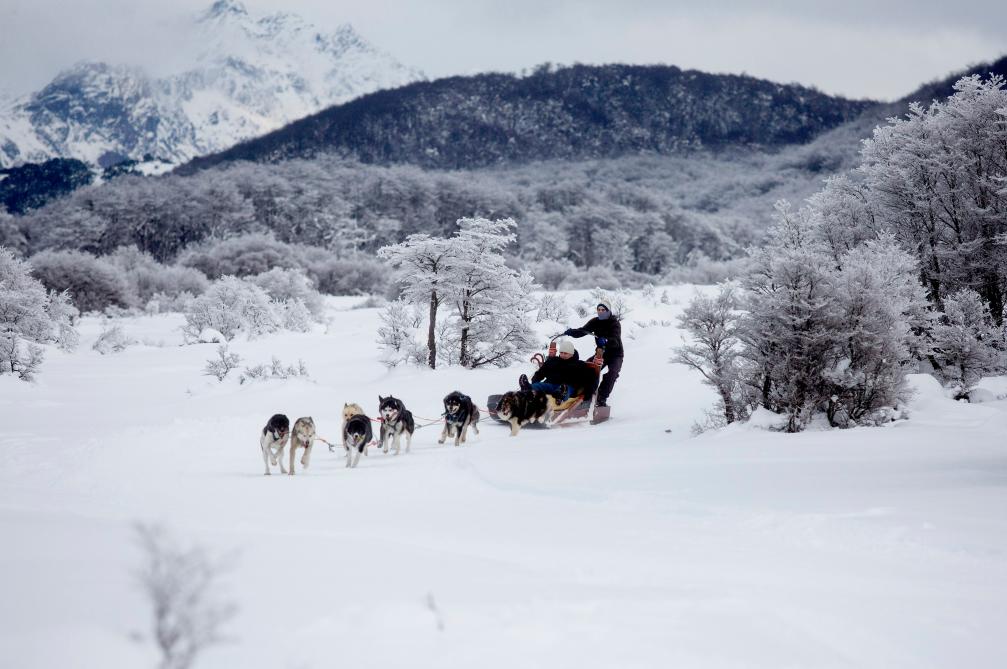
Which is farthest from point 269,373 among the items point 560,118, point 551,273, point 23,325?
point 560,118

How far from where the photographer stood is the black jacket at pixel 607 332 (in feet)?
35.2

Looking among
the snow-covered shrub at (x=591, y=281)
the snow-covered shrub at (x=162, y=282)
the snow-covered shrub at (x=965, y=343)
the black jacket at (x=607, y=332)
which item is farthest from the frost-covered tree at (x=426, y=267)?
the snow-covered shrub at (x=591, y=281)

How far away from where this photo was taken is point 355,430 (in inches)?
272

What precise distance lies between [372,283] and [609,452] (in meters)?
36.3

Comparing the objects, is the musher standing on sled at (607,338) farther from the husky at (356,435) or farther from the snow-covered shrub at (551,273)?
the snow-covered shrub at (551,273)

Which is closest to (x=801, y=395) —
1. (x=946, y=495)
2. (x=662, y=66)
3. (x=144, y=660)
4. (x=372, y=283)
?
(x=946, y=495)

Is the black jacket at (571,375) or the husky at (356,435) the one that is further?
the black jacket at (571,375)

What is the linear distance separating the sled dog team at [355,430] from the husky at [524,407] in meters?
0.81

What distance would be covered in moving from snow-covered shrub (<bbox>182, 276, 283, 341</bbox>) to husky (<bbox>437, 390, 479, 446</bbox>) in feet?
44.9

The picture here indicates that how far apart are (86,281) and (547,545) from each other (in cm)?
3312

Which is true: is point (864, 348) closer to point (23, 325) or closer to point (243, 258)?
point (23, 325)

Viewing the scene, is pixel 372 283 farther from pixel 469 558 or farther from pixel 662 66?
pixel 662 66

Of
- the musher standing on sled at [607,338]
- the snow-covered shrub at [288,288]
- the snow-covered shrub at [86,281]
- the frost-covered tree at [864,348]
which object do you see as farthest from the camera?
the snow-covered shrub at [86,281]

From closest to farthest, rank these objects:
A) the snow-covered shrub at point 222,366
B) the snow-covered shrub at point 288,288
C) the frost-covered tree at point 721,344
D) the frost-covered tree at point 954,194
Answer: the frost-covered tree at point 721,344, the frost-covered tree at point 954,194, the snow-covered shrub at point 222,366, the snow-covered shrub at point 288,288
